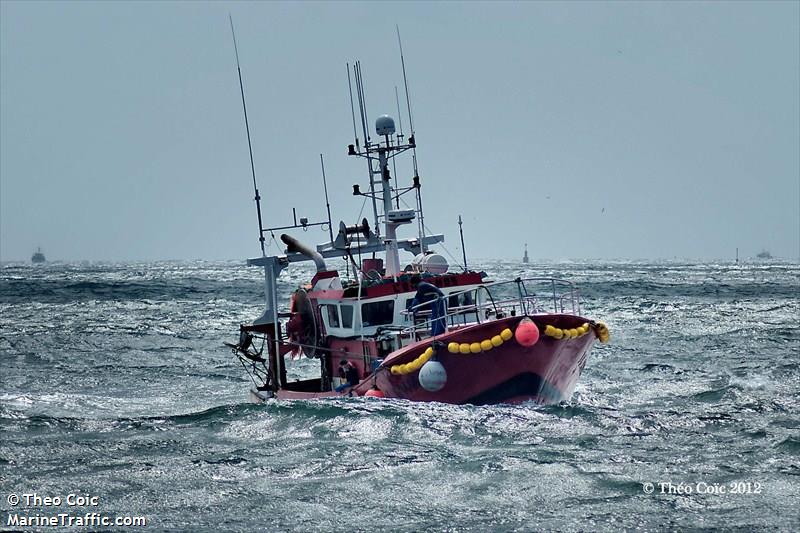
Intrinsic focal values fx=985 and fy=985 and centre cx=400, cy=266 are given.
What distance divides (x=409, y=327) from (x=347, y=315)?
8.33 ft

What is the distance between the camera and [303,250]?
78.3ft

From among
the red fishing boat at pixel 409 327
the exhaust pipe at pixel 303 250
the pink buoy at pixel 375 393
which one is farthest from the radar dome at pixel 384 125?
the pink buoy at pixel 375 393

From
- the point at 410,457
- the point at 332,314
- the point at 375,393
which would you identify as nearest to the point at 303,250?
the point at 332,314

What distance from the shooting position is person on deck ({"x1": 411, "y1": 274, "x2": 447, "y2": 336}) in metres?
18.4

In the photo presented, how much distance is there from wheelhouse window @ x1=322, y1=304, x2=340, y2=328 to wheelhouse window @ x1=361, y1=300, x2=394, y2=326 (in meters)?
0.89

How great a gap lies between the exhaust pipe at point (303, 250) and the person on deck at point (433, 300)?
3390 mm

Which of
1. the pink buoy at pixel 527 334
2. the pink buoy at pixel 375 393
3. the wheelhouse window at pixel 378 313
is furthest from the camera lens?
the wheelhouse window at pixel 378 313

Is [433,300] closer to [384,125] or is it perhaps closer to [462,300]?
[462,300]

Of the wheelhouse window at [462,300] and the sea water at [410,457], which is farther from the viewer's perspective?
the wheelhouse window at [462,300]

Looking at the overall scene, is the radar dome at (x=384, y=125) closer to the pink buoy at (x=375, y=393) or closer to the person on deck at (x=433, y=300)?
the person on deck at (x=433, y=300)

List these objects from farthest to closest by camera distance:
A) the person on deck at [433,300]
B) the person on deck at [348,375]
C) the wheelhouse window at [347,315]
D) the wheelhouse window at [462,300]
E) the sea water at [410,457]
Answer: the wheelhouse window at [347,315] < the wheelhouse window at [462,300] < the person on deck at [348,375] < the person on deck at [433,300] < the sea water at [410,457]

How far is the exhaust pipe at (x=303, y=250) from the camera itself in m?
23.5

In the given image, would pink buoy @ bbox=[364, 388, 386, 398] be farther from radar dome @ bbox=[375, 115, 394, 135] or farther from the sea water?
radar dome @ bbox=[375, 115, 394, 135]

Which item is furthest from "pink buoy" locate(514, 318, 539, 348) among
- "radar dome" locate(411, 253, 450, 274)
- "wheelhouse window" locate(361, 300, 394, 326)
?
"radar dome" locate(411, 253, 450, 274)
